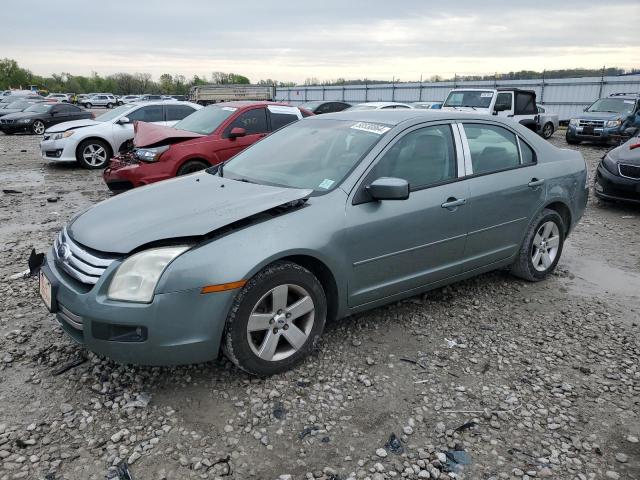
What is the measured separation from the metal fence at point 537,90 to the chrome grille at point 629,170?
19.1 metres

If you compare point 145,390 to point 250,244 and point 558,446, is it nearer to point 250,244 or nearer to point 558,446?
point 250,244

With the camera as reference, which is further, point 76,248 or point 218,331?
point 76,248

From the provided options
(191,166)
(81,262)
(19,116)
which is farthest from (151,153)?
(19,116)

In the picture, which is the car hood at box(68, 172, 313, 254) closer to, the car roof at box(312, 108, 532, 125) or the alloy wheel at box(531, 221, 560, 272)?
the car roof at box(312, 108, 532, 125)

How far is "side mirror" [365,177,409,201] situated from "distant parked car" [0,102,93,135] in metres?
19.4

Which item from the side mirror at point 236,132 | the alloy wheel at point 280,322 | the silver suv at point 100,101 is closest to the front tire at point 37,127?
the side mirror at point 236,132

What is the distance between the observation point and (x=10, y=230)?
6.57 metres

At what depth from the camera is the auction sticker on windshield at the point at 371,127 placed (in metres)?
3.80

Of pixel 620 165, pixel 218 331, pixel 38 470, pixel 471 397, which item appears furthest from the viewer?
pixel 620 165

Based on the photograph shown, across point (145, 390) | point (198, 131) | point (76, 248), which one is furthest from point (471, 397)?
point (198, 131)

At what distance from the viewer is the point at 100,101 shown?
54312 millimetres

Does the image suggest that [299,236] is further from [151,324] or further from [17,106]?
[17,106]

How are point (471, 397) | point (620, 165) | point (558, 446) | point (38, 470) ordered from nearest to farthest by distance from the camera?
point (38, 470) → point (558, 446) → point (471, 397) → point (620, 165)

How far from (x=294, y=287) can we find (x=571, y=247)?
437cm
